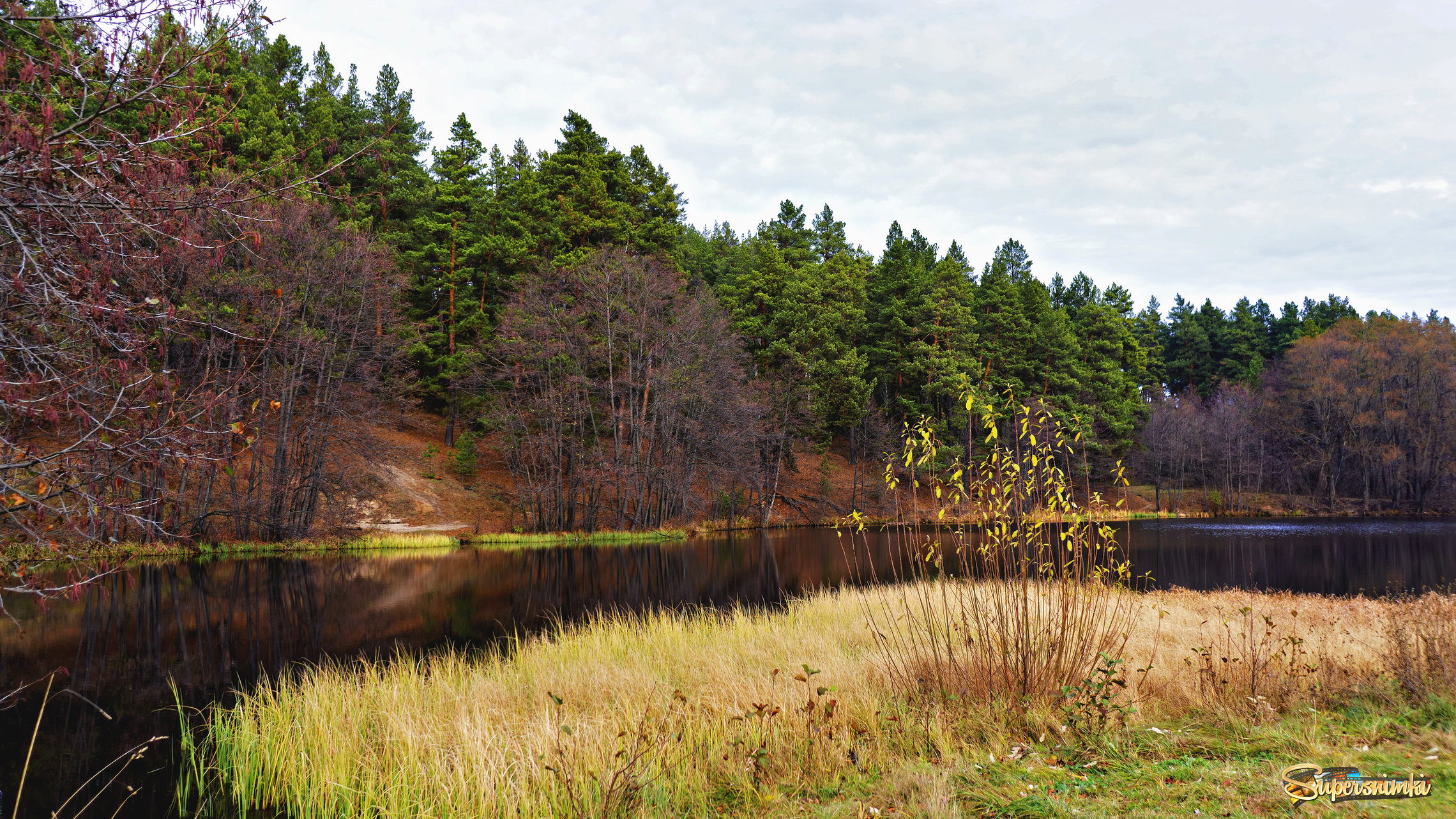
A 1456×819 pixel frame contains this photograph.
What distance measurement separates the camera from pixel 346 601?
15930 mm

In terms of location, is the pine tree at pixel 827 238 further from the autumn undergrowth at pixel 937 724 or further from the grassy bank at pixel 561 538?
the autumn undergrowth at pixel 937 724

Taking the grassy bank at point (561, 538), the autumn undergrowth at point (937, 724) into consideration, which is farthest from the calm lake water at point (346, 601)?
the grassy bank at point (561, 538)

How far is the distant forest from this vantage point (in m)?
3.50

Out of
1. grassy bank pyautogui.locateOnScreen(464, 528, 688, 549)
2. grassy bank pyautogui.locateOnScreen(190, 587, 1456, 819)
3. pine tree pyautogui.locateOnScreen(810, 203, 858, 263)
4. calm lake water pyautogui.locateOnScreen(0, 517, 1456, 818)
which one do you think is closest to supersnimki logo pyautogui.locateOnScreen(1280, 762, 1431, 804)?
grassy bank pyautogui.locateOnScreen(190, 587, 1456, 819)

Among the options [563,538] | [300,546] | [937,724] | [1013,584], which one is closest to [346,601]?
[300,546]

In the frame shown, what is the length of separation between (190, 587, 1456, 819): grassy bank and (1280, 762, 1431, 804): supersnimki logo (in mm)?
91

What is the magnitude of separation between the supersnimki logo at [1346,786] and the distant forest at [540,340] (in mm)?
3202

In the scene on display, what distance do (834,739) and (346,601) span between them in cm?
1449

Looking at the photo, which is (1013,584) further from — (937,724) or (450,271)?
(450,271)

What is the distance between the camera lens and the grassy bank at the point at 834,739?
4.23 meters

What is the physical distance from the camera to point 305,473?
2669cm

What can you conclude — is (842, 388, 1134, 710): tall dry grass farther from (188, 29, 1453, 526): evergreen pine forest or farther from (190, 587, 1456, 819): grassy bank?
(188, 29, 1453, 526): evergreen pine forest

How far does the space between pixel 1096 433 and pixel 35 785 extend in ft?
174

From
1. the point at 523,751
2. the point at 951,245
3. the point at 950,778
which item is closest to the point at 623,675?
the point at 523,751
